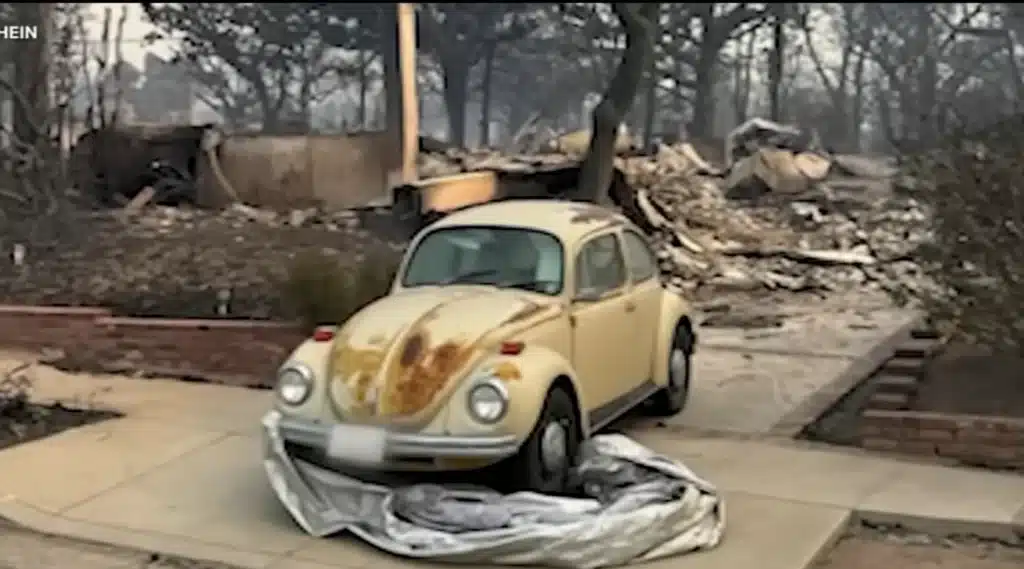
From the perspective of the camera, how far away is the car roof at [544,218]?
8242mm

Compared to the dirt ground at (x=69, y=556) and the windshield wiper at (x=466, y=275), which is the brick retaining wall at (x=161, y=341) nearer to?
the windshield wiper at (x=466, y=275)

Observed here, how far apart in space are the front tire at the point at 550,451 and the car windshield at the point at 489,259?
2.96 ft

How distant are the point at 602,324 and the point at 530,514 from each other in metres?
1.93

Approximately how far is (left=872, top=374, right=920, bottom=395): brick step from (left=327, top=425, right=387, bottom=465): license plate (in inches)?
159

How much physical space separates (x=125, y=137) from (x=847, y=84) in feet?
89.3

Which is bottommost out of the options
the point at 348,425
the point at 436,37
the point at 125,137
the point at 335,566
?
the point at 335,566

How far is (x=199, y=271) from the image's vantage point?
1296cm

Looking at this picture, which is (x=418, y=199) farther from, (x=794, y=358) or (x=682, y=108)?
(x=682, y=108)

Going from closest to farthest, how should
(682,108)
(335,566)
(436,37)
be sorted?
(335,566) → (436,37) → (682,108)

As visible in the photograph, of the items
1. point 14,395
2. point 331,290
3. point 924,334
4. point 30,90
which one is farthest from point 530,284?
point 30,90

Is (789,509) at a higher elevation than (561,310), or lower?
lower

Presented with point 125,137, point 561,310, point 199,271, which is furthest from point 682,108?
point 561,310

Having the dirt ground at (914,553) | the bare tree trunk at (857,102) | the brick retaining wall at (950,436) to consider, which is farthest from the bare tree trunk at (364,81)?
the dirt ground at (914,553)

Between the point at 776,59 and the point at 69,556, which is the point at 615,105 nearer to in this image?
the point at 69,556
